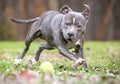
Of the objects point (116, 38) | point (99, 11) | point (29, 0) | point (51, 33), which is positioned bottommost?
point (116, 38)

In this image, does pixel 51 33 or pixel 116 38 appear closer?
pixel 51 33

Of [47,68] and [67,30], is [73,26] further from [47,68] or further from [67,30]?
[47,68]

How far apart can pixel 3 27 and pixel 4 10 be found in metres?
1.21

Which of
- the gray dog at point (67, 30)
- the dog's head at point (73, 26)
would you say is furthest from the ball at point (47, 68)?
the dog's head at point (73, 26)

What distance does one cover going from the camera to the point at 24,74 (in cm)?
730

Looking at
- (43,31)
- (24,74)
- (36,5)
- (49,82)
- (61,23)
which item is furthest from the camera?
(36,5)

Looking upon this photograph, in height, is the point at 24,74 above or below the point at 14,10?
above

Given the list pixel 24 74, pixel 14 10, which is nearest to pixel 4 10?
pixel 14 10

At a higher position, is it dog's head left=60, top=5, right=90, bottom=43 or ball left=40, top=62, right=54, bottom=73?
dog's head left=60, top=5, right=90, bottom=43

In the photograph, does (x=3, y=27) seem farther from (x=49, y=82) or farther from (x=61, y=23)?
(x=49, y=82)

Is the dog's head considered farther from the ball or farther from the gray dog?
the ball

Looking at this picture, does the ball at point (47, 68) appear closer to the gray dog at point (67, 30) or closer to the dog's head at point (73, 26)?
the gray dog at point (67, 30)

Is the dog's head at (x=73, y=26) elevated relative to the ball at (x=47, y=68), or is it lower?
elevated

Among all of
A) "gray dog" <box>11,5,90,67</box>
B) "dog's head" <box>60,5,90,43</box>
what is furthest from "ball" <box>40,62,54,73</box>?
"dog's head" <box>60,5,90,43</box>
